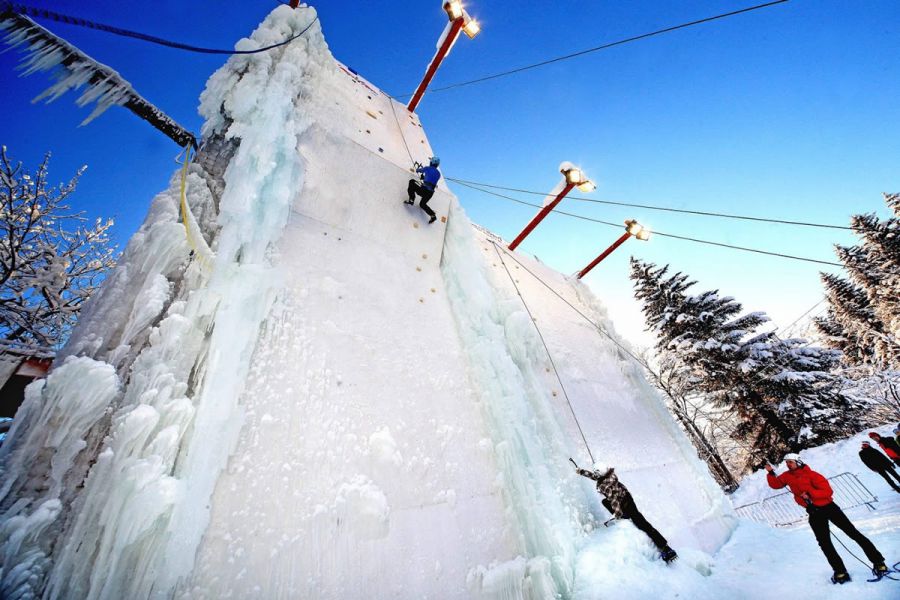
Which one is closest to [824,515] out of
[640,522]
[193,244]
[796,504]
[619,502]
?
[640,522]

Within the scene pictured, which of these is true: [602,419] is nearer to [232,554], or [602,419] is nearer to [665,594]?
[665,594]

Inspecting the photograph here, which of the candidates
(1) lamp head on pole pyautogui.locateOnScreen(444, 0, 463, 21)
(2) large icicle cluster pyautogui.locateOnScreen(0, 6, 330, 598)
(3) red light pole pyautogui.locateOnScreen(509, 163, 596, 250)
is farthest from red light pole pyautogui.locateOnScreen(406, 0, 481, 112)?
(2) large icicle cluster pyautogui.locateOnScreen(0, 6, 330, 598)

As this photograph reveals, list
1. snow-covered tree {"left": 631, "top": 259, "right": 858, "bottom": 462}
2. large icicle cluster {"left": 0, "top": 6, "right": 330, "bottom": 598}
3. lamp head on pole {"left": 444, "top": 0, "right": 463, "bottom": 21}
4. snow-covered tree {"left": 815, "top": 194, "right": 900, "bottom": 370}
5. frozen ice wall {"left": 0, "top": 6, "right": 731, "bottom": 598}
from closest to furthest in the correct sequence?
large icicle cluster {"left": 0, "top": 6, "right": 330, "bottom": 598}, frozen ice wall {"left": 0, "top": 6, "right": 731, "bottom": 598}, lamp head on pole {"left": 444, "top": 0, "right": 463, "bottom": 21}, snow-covered tree {"left": 631, "top": 259, "right": 858, "bottom": 462}, snow-covered tree {"left": 815, "top": 194, "right": 900, "bottom": 370}

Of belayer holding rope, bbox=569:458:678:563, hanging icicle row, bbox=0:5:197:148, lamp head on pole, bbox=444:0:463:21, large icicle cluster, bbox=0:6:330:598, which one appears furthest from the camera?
lamp head on pole, bbox=444:0:463:21

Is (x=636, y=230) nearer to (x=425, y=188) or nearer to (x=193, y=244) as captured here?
(x=425, y=188)

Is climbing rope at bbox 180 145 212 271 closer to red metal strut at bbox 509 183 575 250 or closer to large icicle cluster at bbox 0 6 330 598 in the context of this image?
large icicle cluster at bbox 0 6 330 598

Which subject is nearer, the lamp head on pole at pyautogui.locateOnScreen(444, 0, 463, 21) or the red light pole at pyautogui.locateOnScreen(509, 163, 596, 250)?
the lamp head on pole at pyautogui.locateOnScreen(444, 0, 463, 21)

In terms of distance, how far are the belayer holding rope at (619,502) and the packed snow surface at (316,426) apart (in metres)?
0.11

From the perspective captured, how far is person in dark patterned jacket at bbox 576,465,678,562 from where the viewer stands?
10.3 ft

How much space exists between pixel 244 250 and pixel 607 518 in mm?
4107

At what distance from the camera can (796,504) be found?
8844mm

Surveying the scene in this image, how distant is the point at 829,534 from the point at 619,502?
6.10 ft

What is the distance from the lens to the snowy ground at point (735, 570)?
2.61m

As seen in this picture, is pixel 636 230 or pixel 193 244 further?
pixel 636 230
